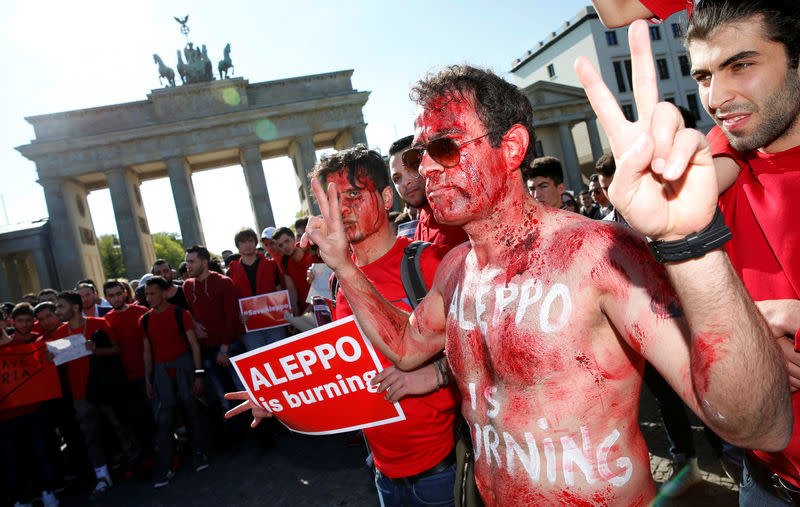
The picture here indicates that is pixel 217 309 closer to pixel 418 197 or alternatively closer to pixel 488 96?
pixel 418 197

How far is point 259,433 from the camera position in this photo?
6152 mm

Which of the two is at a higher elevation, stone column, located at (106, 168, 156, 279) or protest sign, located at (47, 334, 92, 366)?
stone column, located at (106, 168, 156, 279)

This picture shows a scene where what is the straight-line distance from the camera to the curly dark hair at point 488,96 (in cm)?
177

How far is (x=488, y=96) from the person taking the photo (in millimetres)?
1791

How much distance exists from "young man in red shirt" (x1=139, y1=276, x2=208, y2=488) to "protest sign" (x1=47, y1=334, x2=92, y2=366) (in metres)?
0.69

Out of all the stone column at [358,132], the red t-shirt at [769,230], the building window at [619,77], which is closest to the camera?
the red t-shirt at [769,230]

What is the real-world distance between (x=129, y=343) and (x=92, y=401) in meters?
0.81

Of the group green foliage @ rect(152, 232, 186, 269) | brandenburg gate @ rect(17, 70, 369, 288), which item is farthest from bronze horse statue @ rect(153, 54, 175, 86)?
green foliage @ rect(152, 232, 186, 269)

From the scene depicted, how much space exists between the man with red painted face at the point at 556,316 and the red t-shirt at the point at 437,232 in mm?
1417

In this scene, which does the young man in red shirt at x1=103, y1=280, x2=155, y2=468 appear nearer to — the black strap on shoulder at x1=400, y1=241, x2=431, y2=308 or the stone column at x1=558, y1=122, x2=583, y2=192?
the black strap on shoulder at x1=400, y1=241, x2=431, y2=308

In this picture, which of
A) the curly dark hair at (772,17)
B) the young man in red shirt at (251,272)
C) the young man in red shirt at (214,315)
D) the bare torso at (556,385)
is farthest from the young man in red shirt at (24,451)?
the curly dark hair at (772,17)

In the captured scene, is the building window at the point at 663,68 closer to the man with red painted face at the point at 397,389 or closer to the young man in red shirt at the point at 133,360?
the young man in red shirt at the point at 133,360

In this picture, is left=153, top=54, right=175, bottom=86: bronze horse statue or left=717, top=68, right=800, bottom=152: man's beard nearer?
left=717, top=68, right=800, bottom=152: man's beard

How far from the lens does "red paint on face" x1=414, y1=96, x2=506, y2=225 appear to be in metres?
1.72
